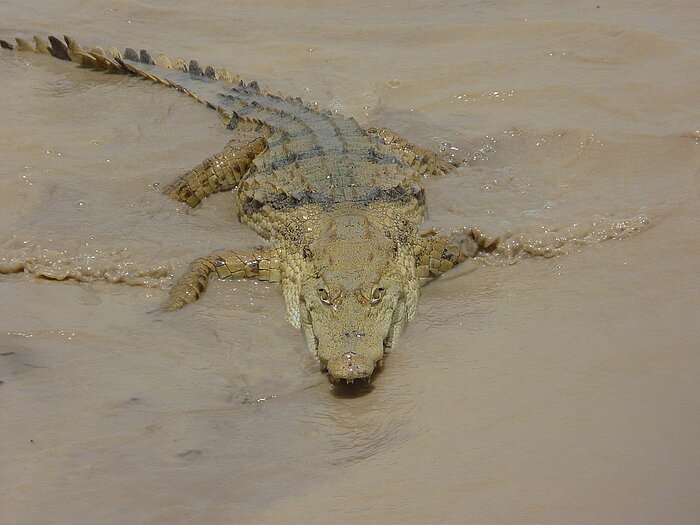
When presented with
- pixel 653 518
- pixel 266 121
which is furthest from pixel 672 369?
pixel 266 121

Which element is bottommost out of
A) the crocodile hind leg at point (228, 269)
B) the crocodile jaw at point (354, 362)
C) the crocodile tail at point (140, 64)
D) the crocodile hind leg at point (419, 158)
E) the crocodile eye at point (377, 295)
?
the crocodile hind leg at point (228, 269)

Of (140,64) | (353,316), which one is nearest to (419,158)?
(353,316)

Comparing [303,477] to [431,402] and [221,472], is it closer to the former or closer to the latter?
[221,472]

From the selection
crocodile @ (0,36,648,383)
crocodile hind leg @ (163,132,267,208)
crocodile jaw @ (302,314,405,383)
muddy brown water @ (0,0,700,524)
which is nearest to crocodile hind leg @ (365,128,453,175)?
crocodile @ (0,36,648,383)

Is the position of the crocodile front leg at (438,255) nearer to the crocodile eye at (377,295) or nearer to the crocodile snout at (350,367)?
the crocodile eye at (377,295)

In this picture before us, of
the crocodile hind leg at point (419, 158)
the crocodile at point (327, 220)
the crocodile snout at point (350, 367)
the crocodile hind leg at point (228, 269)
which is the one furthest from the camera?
the crocodile hind leg at point (419, 158)

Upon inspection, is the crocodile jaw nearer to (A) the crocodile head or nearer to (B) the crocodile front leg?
(A) the crocodile head

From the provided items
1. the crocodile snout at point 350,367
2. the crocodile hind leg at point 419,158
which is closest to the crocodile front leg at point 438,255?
the crocodile hind leg at point 419,158

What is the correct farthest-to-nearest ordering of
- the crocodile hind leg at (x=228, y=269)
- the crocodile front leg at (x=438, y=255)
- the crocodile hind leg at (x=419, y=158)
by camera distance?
Result: the crocodile hind leg at (x=419, y=158)
the crocodile front leg at (x=438, y=255)
the crocodile hind leg at (x=228, y=269)
